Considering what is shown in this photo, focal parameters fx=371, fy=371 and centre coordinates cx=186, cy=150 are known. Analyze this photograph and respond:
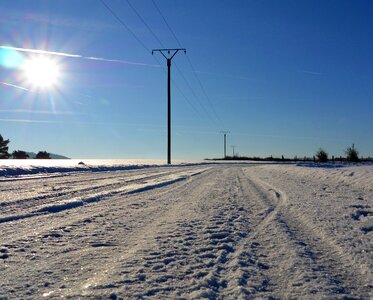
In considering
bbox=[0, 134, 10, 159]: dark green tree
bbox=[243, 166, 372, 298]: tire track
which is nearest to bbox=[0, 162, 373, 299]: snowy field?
bbox=[243, 166, 372, 298]: tire track

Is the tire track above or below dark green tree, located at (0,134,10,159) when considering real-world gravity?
below

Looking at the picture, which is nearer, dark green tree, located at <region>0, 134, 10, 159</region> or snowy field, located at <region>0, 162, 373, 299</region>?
snowy field, located at <region>0, 162, 373, 299</region>

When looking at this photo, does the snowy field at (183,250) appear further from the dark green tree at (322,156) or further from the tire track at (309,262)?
the dark green tree at (322,156)

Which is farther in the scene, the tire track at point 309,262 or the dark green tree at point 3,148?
the dark green tree at point 3,148

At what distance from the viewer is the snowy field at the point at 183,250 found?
Answer: 8.39 feet

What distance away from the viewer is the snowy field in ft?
Result: 8.39

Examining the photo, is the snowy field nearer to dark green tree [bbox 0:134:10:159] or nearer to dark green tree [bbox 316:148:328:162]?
dark green tree [bbox 316:148:328:162]

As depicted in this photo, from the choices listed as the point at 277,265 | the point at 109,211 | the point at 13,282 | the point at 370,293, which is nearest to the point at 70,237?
the point at 13,282

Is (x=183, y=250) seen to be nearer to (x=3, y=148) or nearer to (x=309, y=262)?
(x=309, y=262)

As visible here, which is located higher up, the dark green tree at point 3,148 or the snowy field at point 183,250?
the dark green tree at point 3,148

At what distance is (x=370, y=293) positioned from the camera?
2.50m

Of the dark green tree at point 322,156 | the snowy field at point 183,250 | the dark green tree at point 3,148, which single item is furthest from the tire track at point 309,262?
the dark green tree at point 3,148

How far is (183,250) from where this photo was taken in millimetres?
3506

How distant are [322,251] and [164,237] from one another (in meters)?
1.60
